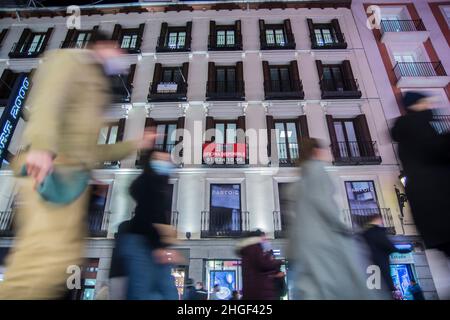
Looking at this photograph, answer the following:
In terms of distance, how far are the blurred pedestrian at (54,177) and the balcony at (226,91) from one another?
1237 cm

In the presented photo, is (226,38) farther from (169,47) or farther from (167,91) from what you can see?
(167,91)

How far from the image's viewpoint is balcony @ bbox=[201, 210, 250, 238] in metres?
11.3

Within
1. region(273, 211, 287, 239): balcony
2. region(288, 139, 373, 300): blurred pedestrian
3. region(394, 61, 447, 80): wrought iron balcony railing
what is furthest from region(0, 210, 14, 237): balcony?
region(394, 61, 447, 80): wrought iron balcony railing

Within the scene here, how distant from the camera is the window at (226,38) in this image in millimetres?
16484

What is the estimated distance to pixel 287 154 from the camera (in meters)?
13.1

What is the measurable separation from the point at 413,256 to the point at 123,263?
12272 mm

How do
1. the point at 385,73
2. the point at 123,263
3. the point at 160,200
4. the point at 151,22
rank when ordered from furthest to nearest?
the point at 151,22, the point at 385,73, the point at 160,200, the point at 123,263

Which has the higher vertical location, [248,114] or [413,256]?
[248,114]

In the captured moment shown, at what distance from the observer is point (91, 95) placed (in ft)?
6.26

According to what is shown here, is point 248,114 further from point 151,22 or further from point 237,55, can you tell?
point 151,22

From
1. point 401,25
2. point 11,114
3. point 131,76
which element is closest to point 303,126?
point 401,25

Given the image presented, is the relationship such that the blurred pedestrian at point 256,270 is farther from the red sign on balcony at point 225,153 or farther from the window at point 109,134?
the window at point 109,134

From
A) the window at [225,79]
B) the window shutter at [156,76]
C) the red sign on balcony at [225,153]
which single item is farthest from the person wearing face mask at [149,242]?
the window shutter at [156,76]

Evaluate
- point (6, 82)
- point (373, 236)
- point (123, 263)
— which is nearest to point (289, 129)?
point (373, 236)
